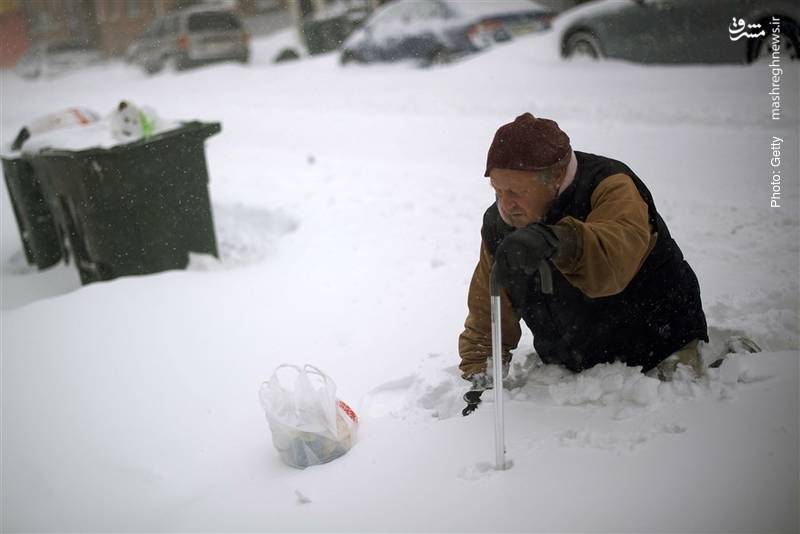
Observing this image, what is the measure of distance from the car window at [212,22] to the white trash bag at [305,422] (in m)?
15.5

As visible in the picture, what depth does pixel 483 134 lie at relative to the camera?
7.09m

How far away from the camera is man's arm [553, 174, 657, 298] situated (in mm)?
1785

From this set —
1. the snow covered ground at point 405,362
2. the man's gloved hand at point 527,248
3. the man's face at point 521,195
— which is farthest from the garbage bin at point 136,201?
the man's gloved hand at point 527,248

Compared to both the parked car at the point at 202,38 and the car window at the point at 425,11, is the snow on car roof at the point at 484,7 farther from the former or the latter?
the parked car at the point at 202,38

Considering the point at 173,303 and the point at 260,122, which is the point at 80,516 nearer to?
the point at 173,303

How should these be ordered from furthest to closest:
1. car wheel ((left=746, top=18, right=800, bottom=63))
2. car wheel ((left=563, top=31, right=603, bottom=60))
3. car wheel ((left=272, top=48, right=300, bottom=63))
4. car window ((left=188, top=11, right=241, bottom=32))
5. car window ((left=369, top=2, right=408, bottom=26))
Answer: car wheel ((left=272, top=48, right=300, bottom=63))
car window ((left=188, top=11, right=241, bottom=32))
car window ((left=369, top=2, right=408, bottom=26))
car wheel ((left=563, top=31, right=603, bottom=60))
car wheel ((left=746, top=18, right=800, bottom=63))

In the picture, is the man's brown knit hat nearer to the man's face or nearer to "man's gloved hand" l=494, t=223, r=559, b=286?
the man's face

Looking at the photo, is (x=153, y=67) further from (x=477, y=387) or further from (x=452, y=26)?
(x=477, y=387)

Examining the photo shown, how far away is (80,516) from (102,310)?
176 centimetres

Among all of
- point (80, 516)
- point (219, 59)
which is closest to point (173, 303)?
point (80, 516)

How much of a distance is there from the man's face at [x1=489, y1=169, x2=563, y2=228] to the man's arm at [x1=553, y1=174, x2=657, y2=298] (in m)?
0.16

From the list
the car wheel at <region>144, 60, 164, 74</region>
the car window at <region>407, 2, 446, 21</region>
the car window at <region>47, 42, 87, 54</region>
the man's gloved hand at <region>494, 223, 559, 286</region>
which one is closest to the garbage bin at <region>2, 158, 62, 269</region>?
the man's gloved hand at <region>494, 223, 559, 286</region>

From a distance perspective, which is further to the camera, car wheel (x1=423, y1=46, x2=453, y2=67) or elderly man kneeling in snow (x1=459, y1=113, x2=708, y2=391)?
car wheel (x1=423, y1=46, x2=453, y2=67)

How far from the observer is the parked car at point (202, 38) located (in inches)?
624
